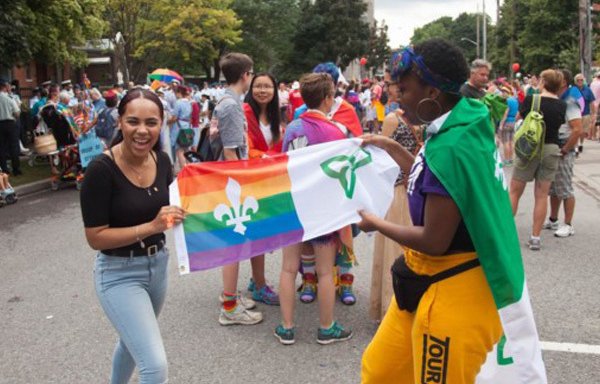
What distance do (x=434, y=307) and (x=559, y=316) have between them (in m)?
3.07

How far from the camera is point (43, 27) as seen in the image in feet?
47.5

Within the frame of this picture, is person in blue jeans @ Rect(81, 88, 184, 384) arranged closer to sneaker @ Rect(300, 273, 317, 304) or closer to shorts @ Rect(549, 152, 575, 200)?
sneaker @ Rect(300, 273, 317, 304)

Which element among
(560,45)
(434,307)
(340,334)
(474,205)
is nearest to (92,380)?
(340,334)

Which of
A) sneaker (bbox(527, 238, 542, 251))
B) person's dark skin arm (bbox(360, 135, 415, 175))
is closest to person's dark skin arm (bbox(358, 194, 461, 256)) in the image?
person's dark skin arm (bbox(360, 135, 415, 175))

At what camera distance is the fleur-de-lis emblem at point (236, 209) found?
147 inches

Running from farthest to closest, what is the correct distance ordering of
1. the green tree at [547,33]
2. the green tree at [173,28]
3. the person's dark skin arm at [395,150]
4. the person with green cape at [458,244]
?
the green tree at [547,33], the green tree at [173,28], the person's dark skin arm at [395,150], the person with green cape at [458,244]

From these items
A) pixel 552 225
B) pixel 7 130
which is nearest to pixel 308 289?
pixel 552 225

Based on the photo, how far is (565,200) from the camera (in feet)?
23.8

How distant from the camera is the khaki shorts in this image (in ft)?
22.0

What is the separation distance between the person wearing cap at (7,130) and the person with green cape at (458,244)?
40.0 ft

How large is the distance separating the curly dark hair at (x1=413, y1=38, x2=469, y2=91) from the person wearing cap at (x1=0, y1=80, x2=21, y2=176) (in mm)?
12213

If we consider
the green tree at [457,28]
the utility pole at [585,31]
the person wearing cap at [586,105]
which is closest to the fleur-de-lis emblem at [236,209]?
the person wearing cap at [586,105]

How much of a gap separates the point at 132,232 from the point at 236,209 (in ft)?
3.52

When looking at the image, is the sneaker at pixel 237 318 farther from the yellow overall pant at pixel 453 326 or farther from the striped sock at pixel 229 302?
the yellow overall pant at pixel 453 326
